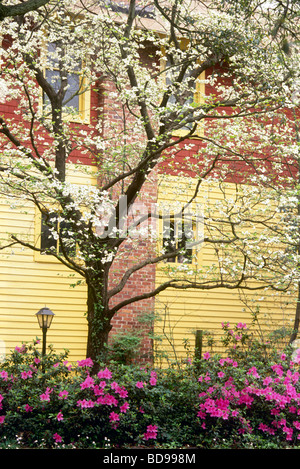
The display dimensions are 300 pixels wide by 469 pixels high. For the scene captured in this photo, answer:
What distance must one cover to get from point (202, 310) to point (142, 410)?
21.7 ft

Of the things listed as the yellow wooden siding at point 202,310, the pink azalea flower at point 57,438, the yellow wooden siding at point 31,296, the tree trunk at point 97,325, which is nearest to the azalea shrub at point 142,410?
the pink azalea flower at point 57,438

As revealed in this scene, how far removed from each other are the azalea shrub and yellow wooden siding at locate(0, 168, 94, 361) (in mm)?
3990

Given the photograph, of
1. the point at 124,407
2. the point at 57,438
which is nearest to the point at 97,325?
the point at 124,407

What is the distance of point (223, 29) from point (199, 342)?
20.3 feet

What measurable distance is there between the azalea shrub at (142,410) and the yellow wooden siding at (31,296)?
13.1ft

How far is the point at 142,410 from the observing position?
6.24 meters

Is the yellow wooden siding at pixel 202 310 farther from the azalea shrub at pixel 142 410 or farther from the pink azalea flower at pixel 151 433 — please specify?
the pink azalea flower at pixel 151 433

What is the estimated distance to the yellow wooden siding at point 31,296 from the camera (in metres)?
10.9

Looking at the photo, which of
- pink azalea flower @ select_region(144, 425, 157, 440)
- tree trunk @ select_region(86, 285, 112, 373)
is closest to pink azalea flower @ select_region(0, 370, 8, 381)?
pink azalea flower @ select_region(144, 425, 157, 440)

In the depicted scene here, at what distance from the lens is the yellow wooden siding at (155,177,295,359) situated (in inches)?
482

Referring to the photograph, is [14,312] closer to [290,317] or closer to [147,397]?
[147,397]
